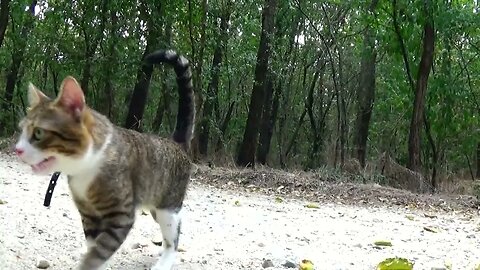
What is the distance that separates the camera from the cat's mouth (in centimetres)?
340

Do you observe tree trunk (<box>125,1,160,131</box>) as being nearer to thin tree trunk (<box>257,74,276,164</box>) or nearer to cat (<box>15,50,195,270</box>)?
thin tree trunk (<box>257,74,276,164</box>)

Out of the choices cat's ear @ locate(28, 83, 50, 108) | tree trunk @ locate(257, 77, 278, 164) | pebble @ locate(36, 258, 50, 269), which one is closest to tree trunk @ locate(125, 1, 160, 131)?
tree trunk @ locate(257, 77, 278, 164)

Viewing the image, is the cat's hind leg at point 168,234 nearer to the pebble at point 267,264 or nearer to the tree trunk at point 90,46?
the pebble at point 267,264

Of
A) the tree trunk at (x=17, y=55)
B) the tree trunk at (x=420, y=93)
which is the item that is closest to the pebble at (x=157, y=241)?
the tree trunk at (x=420, y=93)

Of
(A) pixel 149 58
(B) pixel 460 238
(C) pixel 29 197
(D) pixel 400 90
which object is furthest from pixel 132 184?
(D) pixel 400 90

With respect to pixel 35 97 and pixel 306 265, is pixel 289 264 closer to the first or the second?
→ pixel 306 265

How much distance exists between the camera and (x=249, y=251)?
5523 mm

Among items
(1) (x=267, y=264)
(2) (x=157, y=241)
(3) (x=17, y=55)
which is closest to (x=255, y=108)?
(3) (x=17, y=55)

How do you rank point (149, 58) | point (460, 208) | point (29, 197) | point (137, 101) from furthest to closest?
1. point (137, 101)
2. point (460, 208)
3. point (29, 197)
4. point (149, 58)

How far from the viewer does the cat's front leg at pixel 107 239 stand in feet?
11.8

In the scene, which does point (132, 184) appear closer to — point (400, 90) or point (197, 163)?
point (197, 163)

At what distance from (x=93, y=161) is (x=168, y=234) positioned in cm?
119

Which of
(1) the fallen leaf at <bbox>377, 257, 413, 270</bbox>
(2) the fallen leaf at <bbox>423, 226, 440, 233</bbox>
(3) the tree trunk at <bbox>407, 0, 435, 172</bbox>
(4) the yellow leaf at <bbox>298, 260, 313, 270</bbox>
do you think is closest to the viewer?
(1) the fallen leaf at <bbox>377, 257, 413, 270</bbox>

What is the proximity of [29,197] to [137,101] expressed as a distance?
9.13m
